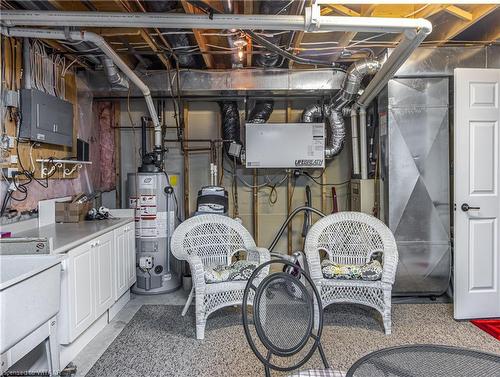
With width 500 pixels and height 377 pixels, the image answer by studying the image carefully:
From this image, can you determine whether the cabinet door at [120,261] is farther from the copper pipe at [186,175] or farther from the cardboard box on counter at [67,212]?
the copper pipe at [186,175]

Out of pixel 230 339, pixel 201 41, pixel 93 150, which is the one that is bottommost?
pixel 230 339

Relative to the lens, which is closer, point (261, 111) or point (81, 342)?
point (81, 342)

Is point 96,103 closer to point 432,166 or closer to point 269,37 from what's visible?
point 269,37

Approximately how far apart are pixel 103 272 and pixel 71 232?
1.33 feet

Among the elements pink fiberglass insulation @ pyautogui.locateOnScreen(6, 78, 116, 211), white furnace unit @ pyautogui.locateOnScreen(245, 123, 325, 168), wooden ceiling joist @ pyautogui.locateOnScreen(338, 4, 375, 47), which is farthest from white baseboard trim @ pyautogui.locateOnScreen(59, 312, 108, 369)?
wooden ceiling joist @ pyautogui.locateOnScreen(338, 4, 375, 47)

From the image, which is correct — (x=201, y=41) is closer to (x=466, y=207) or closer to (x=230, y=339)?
(x=230, y=339)

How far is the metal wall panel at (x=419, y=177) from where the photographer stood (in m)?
3.64

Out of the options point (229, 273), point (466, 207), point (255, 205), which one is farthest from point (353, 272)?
point (255, 205)

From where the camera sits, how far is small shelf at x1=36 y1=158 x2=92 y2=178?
10.5ft

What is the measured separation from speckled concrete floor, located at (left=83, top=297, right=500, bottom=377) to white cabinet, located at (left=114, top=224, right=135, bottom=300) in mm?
257

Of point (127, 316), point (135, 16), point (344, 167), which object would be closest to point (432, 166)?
point (344, 167)

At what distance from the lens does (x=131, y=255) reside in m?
3.75

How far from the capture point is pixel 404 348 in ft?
4.50

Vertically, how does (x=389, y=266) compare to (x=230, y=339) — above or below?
above
